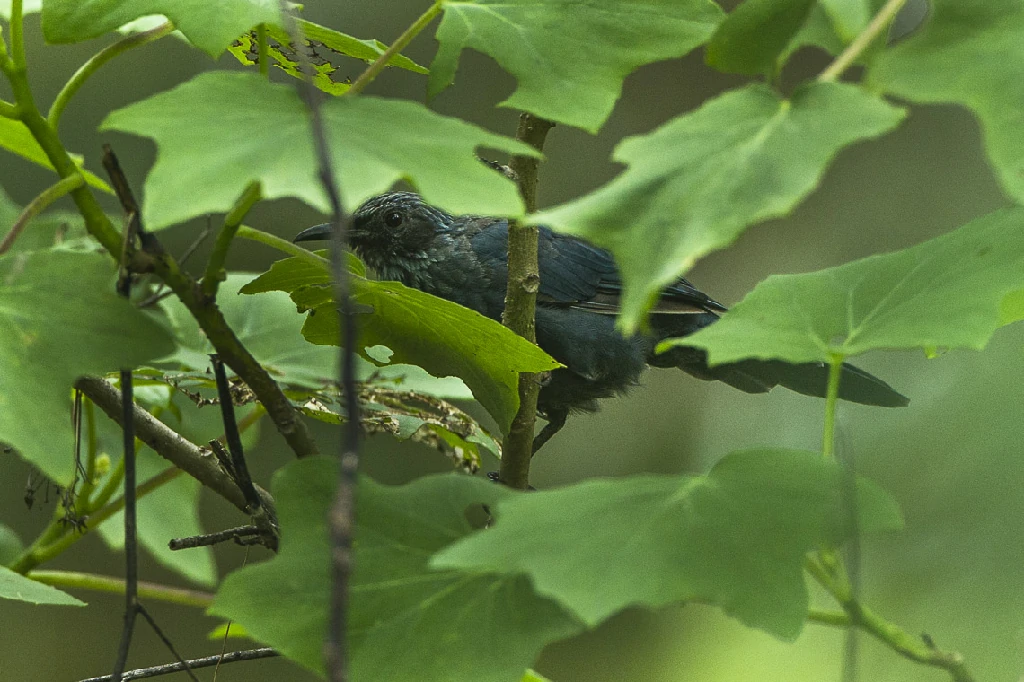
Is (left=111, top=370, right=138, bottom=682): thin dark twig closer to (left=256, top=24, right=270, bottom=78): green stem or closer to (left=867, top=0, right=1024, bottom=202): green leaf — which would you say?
(left=256, top=24, right=270, bottom=78): green stem

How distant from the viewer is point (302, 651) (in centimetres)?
88

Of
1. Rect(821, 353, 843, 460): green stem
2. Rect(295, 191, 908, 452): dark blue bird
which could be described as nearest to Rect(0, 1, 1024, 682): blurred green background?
Rect(295, 191, 908, 452): dark blue bird

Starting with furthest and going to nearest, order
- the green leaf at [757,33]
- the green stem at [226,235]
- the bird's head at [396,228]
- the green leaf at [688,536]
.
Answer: the bird's head at [396,228] → the green stem at [226,235] → the green leaf at [757,33] → the green leaf at [688,536]

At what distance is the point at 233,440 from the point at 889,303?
71cm

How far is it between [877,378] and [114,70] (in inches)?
161

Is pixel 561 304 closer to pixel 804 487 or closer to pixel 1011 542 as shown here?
pixel 1011 542

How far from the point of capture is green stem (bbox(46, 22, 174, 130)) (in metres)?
1.06

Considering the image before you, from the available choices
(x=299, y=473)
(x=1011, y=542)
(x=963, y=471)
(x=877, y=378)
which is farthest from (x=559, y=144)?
(x=299, y=473)

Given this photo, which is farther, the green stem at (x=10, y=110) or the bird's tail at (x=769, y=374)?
the bird's tail at (x=769, y=374)

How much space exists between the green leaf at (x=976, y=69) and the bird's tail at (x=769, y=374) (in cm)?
133

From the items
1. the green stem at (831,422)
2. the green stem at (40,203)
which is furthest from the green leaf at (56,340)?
the green stem at (831,422)

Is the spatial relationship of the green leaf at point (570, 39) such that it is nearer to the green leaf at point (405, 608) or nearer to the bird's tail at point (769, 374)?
the green leaf at point (405, 608)

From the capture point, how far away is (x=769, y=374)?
2877mm

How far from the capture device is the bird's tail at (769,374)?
7.38ft
